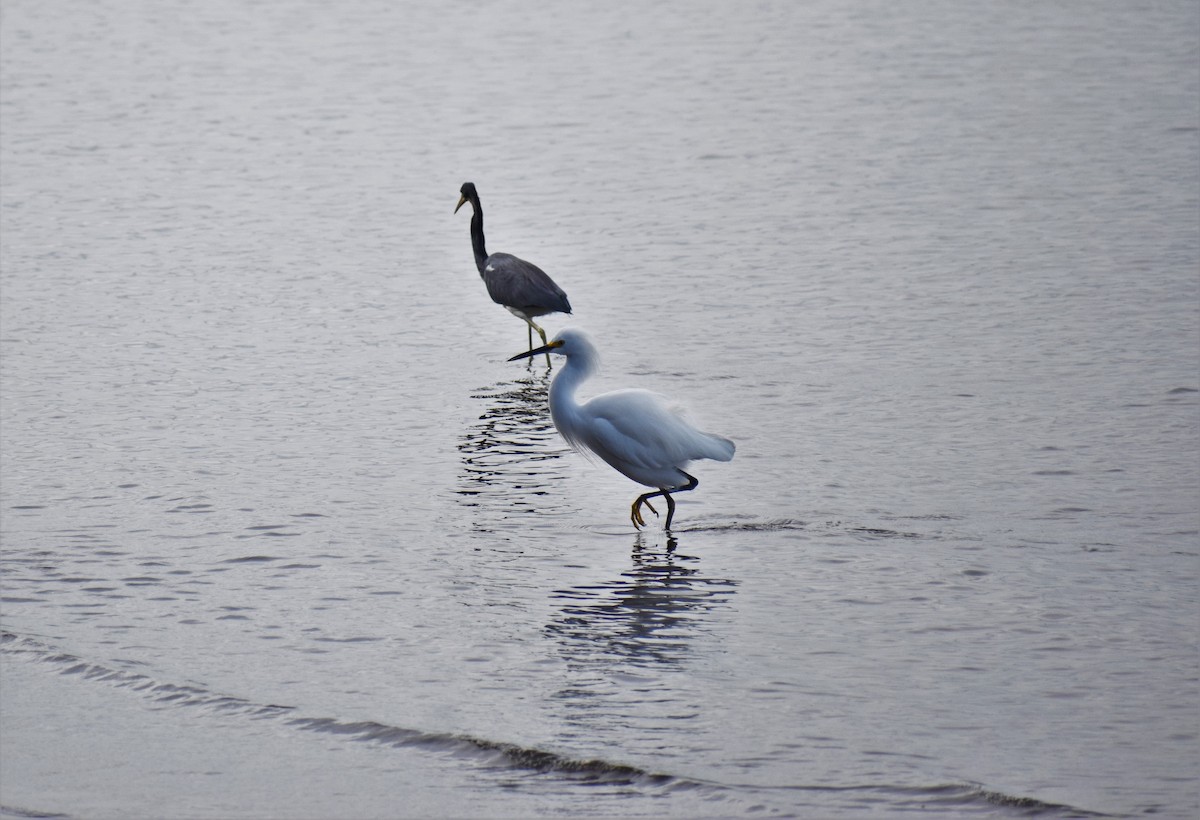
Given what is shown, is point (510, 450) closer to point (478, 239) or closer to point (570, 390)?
point (570, 390)

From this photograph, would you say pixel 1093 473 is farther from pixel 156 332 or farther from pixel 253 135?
pixel 253 135

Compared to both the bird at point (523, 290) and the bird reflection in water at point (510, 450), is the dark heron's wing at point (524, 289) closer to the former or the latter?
the bird at point (523, 290)

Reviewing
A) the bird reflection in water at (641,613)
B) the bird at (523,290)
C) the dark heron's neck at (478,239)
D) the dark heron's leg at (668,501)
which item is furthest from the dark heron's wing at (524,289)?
the bird reflection in water at (641,613)

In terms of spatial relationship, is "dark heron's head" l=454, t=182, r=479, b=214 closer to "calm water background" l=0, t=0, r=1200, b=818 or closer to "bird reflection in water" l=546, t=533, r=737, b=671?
"calm water background" l=0, t=0, r=1200, b=818

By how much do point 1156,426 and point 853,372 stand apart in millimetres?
2079

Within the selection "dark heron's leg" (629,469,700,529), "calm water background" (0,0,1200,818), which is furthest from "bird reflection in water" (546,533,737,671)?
"dark heron's leg" (629,469,700,529)

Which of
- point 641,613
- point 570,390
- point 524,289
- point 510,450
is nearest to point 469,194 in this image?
point 524,289

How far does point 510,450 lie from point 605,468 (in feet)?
2.14

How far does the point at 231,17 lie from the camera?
2880cm

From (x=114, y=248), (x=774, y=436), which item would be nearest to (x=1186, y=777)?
(x=774, y=436)

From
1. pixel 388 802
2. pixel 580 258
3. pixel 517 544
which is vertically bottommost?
pixel 388 802

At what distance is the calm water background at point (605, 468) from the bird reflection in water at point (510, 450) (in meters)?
0.04

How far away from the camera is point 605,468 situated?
10188 mm

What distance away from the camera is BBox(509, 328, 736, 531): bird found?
29.4 feet
